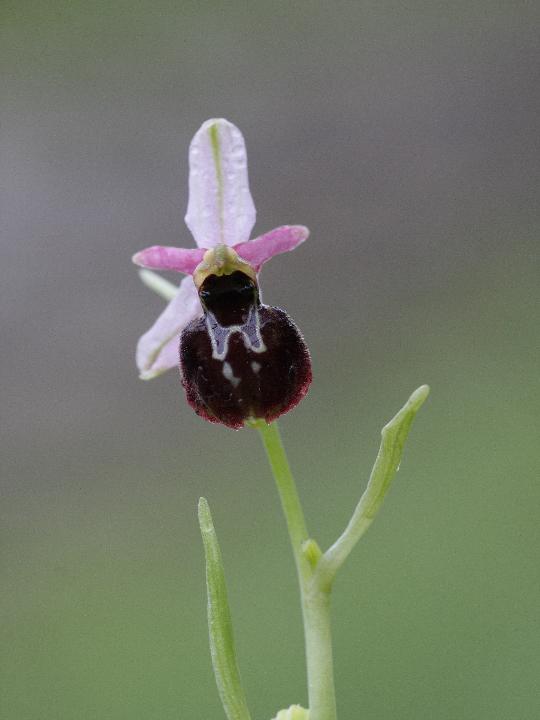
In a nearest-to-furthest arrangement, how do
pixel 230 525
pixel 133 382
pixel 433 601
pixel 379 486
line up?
pixel 379 486 → pixel 433 601 → pixel 230 525 → pixel 133 382

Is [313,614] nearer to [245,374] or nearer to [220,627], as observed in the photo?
[220,627]

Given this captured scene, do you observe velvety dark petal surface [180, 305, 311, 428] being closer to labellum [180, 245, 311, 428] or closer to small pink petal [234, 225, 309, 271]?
labellum [180, 245, 311, 428]

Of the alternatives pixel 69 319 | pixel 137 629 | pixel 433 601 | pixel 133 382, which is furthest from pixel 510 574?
pixel 69 319

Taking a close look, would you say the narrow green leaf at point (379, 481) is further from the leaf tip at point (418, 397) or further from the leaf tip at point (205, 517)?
the leaf tip at point (205, 517)

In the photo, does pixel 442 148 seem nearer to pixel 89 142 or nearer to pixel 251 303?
pixel 89 142

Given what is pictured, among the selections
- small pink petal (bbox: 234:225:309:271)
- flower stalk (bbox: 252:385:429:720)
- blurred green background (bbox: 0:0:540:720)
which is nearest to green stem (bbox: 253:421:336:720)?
flower stalk (bbox: 252:385:429:720)

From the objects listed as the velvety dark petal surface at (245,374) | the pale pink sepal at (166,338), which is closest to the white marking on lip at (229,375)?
the velvety dark petal surface at (245,374)

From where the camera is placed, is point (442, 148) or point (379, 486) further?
point (442, 148)
